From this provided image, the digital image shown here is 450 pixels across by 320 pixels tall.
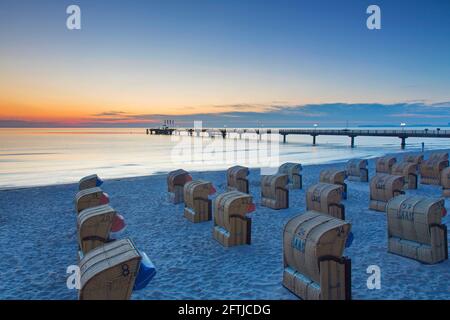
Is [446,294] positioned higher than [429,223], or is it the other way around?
[429,223]

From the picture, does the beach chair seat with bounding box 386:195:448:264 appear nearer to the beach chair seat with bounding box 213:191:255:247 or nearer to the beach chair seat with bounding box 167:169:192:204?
the beach chair seat with bounding box 213:191:255:247

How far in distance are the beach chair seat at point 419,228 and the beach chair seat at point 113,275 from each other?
7.70 m

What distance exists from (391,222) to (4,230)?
15.0 m

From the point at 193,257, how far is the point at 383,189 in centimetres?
1000

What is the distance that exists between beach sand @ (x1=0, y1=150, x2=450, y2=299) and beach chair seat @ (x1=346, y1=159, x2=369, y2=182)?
6.58 meters

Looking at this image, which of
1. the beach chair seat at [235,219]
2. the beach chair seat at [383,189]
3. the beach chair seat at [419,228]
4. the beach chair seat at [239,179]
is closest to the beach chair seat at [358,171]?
the beach chair seat at [383,189]

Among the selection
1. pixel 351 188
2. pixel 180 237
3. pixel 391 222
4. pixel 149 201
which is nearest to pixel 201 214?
pixel 180 237

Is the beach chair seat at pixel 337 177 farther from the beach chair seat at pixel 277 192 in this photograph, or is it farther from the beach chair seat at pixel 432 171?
the beach chair seat at pixel 432 171

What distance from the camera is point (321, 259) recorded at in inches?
292

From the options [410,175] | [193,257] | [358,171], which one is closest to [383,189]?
[410,175]

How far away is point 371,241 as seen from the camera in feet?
39.8

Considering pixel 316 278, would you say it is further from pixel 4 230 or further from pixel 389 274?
pixel 4 230

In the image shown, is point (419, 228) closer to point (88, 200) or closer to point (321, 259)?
point (321, 259)

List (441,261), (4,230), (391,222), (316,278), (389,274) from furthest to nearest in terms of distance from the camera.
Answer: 1. (4,230)
2. (391,222)
3. (441,261)
4. (389,274)
5. (316,278)
